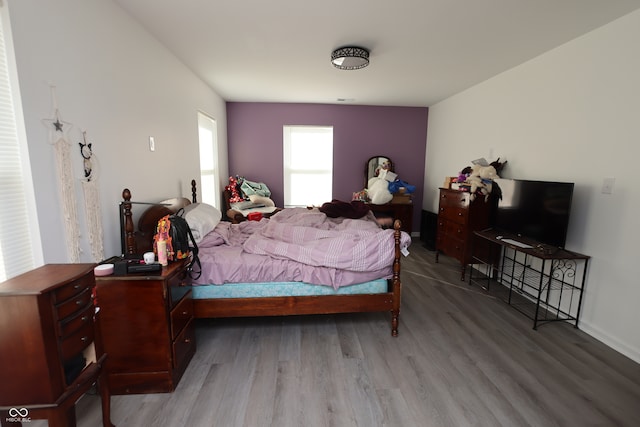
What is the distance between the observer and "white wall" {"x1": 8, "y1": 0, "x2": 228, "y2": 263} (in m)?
1.42

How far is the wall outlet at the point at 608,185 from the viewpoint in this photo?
7.32ft

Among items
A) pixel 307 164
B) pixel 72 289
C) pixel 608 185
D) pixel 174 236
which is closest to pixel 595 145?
pixel 608 185

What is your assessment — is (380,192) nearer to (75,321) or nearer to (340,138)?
(340,138)

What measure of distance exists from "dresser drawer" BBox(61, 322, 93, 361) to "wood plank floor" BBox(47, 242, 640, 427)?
0.63 m

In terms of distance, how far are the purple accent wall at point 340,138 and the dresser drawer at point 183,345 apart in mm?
3547

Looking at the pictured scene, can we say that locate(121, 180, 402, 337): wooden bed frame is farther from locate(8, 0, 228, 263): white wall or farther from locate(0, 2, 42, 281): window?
locate(0, 2, 42, 281): window

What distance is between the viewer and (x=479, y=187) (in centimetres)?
323

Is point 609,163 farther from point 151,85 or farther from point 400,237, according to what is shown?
point 151,85

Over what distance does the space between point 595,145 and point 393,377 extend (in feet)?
7.92

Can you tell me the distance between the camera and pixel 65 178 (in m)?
1.56

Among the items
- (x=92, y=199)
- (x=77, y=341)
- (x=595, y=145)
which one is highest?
(x=595, y=145)

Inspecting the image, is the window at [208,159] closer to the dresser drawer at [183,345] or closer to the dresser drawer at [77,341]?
the dresser drawer at [183,345]

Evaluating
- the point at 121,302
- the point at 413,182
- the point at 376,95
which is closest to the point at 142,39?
the point at 121,302

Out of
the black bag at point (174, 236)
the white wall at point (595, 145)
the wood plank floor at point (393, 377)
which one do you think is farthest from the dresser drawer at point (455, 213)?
the black bag at point (174, 236)
